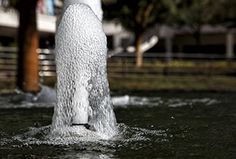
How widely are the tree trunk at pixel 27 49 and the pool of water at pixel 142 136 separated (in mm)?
5259

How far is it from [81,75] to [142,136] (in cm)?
116

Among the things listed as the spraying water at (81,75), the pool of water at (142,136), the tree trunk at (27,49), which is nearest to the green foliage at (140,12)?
the tree trunk at (27,49)

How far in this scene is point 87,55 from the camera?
27.9 feet

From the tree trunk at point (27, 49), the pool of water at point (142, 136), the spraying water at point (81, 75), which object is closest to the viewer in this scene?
the pool of water at point (142, 136)

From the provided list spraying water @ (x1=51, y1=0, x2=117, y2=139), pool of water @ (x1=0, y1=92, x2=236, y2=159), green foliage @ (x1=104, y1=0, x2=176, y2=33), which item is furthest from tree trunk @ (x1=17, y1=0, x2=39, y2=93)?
green foliage @ (x1=104, y1=0, x2=176, y2=33)

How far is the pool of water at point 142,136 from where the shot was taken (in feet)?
23.2

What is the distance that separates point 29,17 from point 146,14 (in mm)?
22482

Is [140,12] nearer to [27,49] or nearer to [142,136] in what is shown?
[27,49]

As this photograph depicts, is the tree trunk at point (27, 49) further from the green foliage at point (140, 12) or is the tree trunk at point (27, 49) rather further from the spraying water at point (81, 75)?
the green foliage at point (140, 12)

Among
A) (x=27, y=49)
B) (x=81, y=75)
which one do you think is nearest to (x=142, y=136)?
(x=81, y=75)

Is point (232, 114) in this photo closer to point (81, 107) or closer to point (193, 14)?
point (81, 107)

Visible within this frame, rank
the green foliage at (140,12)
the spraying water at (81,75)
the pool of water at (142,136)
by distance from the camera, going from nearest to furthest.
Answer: the pool of water at (142,136)
the spraying water at (81,75)
the green foliage at (140,12)

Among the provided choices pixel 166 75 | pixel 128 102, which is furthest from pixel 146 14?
pixel 128 102

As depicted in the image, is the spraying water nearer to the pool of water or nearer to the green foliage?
the pool of water
